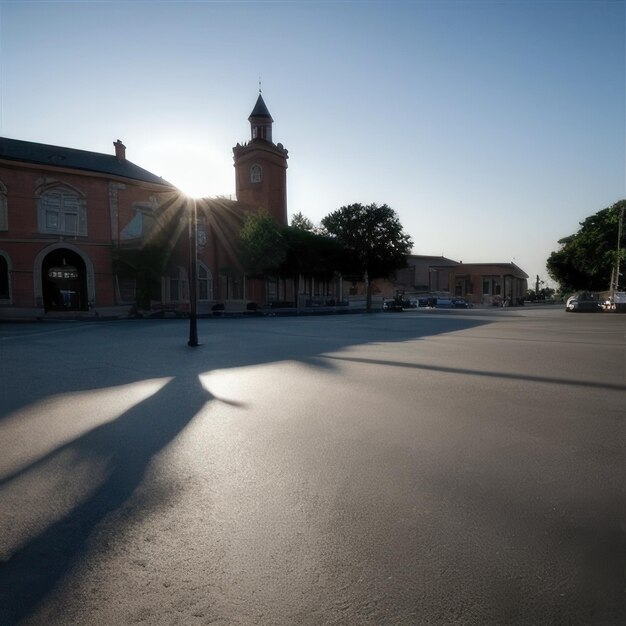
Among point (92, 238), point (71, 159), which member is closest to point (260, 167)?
point (71, 159)

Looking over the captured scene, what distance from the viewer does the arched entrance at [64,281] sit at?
29.4 meters

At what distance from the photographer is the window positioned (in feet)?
93.9

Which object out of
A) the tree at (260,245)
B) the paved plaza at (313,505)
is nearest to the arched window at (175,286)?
the tree at (260,245)

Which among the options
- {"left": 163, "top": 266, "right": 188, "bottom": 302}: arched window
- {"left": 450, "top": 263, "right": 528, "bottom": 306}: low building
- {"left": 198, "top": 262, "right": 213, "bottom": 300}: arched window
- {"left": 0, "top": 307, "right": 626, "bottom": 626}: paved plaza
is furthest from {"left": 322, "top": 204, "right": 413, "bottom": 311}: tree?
{"left": 450, "top": 263, "right": 528, "bottom": 306}: low building

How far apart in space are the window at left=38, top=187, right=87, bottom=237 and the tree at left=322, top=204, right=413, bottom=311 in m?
20.2

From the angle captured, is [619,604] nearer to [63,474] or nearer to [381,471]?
[381,471]

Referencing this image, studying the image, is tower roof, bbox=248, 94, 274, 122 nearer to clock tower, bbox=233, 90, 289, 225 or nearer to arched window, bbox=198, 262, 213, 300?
clock tower, bbox=233, 90, 289, 225

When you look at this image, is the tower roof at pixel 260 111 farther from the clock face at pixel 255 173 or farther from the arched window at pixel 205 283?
the arched window at pixel 205 283

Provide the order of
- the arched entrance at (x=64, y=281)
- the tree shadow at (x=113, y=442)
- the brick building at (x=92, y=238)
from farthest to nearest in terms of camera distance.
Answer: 1. the arched entrance at (x=64, y=281)
2. the brick building at (x=92, y=238)
3. the tree shadow at (x=113, y=442)

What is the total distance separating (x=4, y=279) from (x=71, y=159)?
9070 millimetres

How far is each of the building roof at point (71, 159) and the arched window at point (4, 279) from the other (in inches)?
232

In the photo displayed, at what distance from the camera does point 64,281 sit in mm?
29969

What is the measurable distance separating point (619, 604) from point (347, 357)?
890 cm

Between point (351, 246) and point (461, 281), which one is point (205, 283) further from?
point (461, 281)
